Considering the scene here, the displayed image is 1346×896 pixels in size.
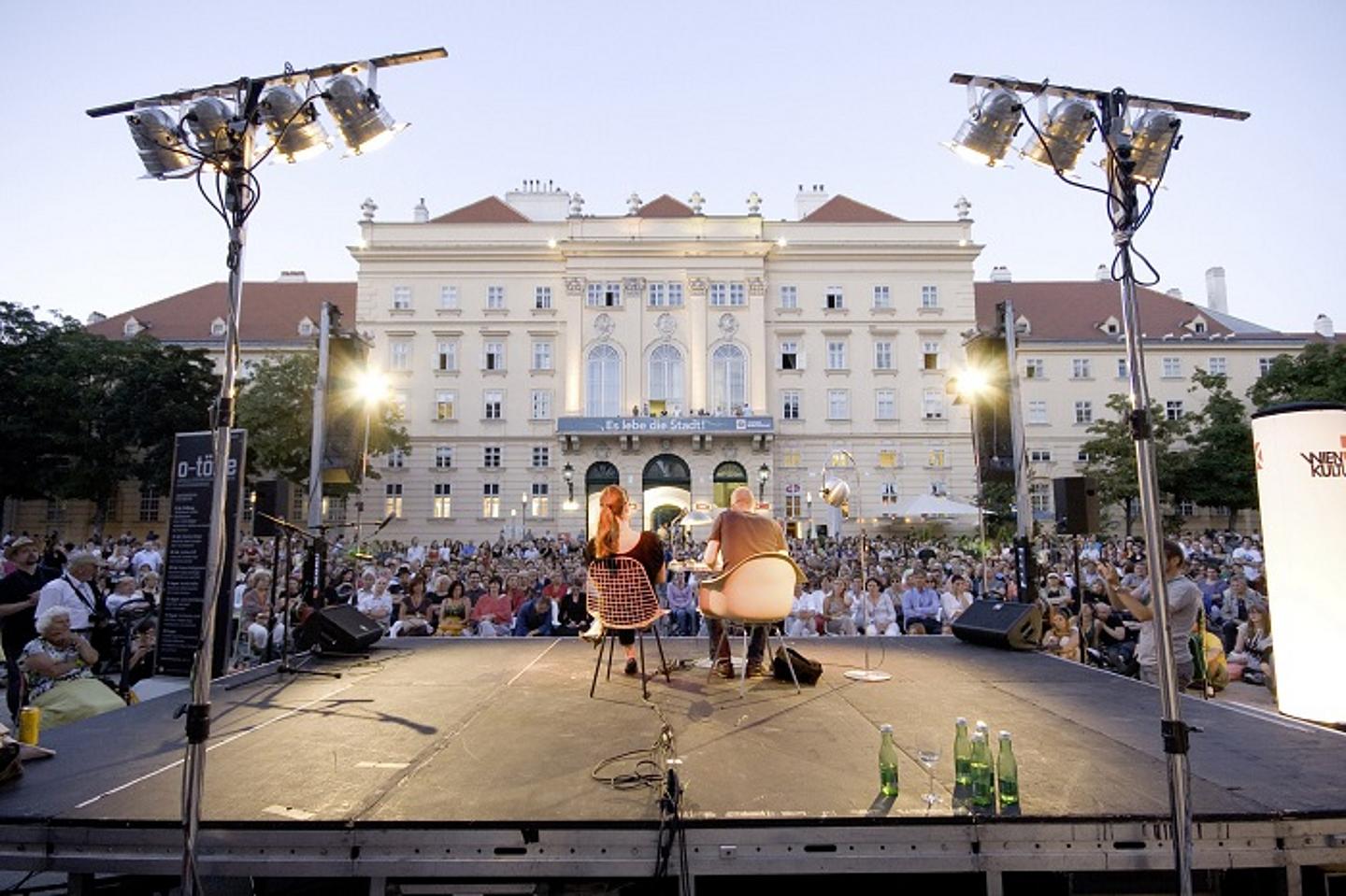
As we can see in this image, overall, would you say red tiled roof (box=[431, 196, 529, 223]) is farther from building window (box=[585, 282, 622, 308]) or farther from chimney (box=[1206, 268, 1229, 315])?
chimney (box=[1206, 268, 1229, 315])

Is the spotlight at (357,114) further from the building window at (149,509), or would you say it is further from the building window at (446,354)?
the building window at (149,509)

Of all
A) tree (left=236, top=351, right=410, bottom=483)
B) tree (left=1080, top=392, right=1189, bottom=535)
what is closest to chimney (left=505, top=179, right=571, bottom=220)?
tree (left=236, top=351, right=410, bottom=483)

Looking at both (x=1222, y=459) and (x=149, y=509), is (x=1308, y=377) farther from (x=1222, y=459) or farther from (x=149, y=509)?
(x=149, y=509)

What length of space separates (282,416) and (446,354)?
8.64m

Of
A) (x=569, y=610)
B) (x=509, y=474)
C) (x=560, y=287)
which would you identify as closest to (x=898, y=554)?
(x=569, y=610)

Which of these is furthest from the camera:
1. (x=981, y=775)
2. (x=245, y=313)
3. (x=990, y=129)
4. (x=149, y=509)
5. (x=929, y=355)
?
(x=245, y=313)

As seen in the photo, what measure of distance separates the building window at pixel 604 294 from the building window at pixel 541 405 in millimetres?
5120

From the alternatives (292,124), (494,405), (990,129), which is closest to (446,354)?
(494,405)

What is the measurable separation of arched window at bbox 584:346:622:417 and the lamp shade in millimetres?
32829

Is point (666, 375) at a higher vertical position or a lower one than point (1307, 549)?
higher

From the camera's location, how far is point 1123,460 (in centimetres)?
3578

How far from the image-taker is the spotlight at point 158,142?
3.84 m

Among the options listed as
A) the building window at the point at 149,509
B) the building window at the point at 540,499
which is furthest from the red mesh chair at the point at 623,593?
the building window at the point at 149,509

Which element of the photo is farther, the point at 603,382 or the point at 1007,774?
the point at 603,382
